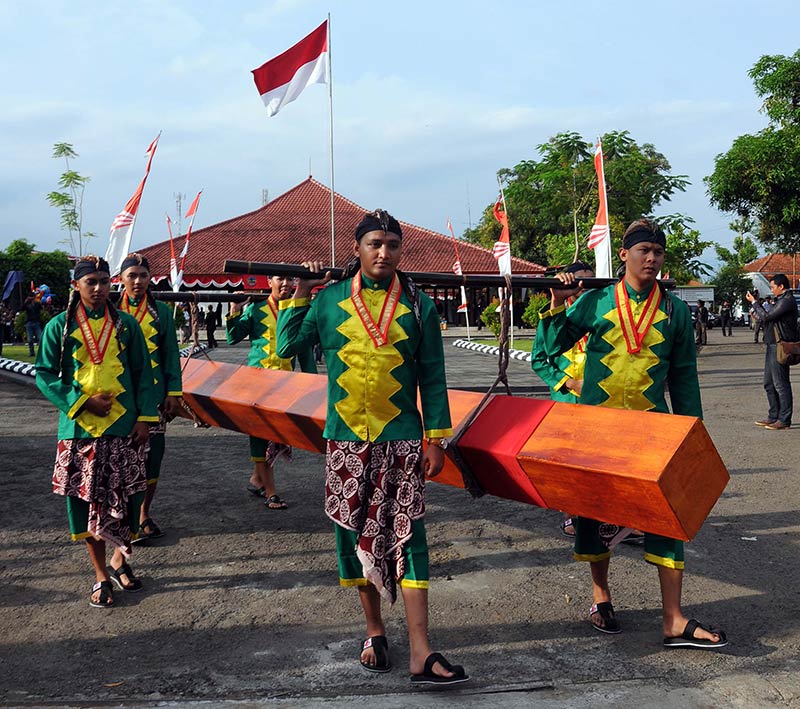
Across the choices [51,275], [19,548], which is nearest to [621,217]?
[19,548]

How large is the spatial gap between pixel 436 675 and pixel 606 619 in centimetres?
104

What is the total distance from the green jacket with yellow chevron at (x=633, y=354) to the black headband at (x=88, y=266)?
2.47 metres

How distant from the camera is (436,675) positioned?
3387 millimetres

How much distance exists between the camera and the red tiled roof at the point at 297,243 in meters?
36.4

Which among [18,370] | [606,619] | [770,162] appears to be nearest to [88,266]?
[606,619]

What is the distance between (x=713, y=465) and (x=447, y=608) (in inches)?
62.8

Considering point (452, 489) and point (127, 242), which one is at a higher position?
point (127, 242)

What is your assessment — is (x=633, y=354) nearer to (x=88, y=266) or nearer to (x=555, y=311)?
(x=555, y=311)

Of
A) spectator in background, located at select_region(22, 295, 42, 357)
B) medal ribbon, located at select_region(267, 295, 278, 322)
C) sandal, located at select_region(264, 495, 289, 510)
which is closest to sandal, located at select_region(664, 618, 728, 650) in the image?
sandal, located at select_region(264, 495, 289, 510)

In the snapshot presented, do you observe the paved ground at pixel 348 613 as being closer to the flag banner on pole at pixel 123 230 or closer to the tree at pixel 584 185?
the flag banner on pole at pixel 123 230

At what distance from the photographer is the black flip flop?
11.1 feet

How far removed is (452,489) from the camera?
7203 millimetres

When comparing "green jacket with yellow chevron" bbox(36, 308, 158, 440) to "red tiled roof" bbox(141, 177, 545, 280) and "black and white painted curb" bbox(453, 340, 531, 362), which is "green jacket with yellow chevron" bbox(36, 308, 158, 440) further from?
"red tiled roof" bbox(141, 177, 545, 280)

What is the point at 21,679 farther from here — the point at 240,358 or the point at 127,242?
the point at 240,358
